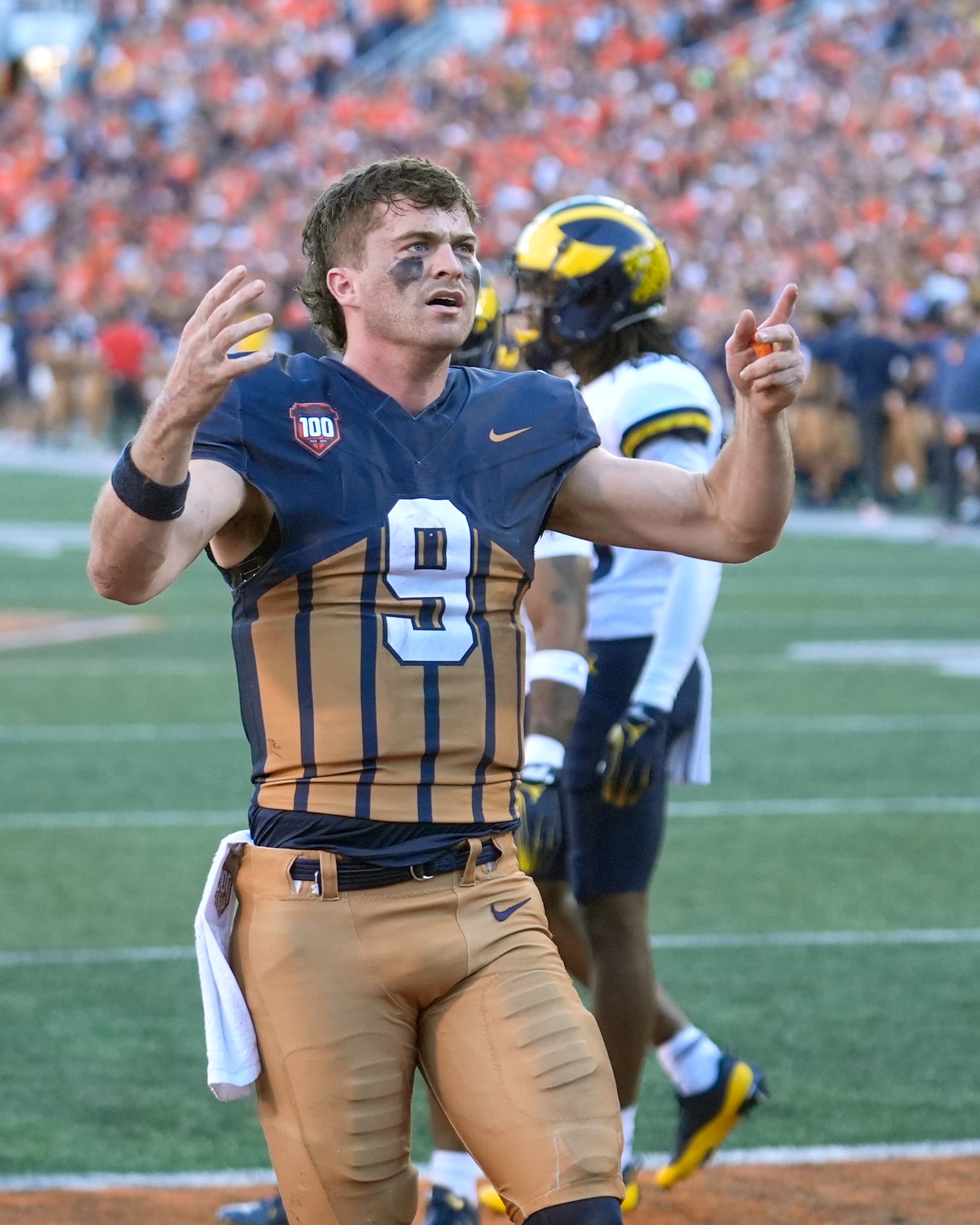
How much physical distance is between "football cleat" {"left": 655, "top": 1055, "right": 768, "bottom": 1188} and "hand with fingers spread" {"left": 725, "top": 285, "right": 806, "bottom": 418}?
2014 mm

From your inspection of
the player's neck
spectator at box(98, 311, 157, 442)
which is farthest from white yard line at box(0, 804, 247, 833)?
spectator at box(98, 311, 157, 442)

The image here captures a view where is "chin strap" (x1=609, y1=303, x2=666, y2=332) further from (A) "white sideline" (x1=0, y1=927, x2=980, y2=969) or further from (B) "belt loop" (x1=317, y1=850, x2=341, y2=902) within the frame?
(A) "white sideline" (x1=0, y1=927, x2=980, y2=969)

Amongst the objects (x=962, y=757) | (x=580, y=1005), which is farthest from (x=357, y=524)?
(x=962, y=757)

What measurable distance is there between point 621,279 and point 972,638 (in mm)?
8829

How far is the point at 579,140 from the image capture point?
30906 millimetres

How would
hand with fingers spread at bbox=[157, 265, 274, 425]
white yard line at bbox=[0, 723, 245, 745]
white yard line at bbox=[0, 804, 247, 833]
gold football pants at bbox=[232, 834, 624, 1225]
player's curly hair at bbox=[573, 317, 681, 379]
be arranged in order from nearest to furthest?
hand with fingers spread at bbox=[157, 265, 274, 425]
gold football pants at bbox=[232, 834, 624, 1225]
player's curly hair at bbox=[573, 317, 681, 379]
white yard line at bbox=[0, 804, 247, 833]
white yard line at bbox=[0, 723, 245, 745]

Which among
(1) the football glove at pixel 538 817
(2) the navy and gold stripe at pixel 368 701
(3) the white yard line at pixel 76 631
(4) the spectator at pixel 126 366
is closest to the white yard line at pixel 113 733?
(3) the white yard line at pixel 76 631

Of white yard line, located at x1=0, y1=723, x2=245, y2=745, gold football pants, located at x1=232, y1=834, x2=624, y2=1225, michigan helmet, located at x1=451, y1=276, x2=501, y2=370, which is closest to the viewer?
gold football pants, located at x1=232, y1=834, x2=624, y2=1225

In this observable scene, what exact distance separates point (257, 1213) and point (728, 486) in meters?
1.95

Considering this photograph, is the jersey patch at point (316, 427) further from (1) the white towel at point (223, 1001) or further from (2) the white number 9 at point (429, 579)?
(1) the white towel at point (223, 1001)

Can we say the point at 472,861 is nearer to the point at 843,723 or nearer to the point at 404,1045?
the point at 404,1045

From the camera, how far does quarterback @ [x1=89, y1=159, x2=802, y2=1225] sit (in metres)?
2.98

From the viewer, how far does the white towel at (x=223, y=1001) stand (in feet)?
10.0

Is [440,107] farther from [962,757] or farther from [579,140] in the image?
[962,757]
